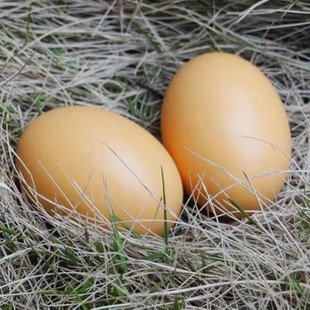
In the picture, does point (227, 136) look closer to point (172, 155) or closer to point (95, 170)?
point (172, 155)

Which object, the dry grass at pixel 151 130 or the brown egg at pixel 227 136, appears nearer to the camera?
the dry grass at pixel 151 130

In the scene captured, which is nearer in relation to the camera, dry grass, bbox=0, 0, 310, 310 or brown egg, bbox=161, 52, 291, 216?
dry grass, bbox=0, 0, 310, 310

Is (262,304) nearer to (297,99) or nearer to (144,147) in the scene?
(144,147)

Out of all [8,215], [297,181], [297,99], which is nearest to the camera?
[8,215]

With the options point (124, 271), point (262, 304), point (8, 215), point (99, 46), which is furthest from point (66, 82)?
point (262, 304)

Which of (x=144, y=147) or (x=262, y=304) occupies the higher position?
(x=144, y=147)
